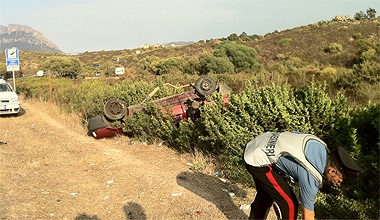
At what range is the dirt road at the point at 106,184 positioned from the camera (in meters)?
5.70

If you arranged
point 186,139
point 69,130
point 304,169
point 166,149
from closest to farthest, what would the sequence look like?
point 304,169 → point 186,139 → point 166,149 → point 69,130

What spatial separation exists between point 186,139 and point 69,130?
618 centimetres

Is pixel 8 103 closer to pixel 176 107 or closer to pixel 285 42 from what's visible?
pixel 176 107

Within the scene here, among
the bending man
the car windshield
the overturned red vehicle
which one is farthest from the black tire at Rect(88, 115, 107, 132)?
the car windshield

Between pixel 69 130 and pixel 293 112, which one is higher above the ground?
pixel 293 112

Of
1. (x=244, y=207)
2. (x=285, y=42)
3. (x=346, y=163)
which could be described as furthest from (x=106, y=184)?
(x=285, y=42)

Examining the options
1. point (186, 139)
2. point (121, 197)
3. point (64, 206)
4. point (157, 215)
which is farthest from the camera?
point (186, 139)

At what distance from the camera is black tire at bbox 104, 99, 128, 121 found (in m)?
10.5

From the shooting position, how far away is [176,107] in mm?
9664

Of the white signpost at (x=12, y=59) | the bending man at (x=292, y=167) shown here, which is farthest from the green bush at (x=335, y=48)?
the bending man at (x=292, y=167)

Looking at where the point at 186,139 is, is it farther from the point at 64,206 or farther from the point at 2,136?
the point at 2,136

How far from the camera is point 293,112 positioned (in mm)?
6031

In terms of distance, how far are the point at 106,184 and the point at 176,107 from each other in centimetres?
321

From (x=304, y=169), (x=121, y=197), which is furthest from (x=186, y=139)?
(x=304, y=169)
